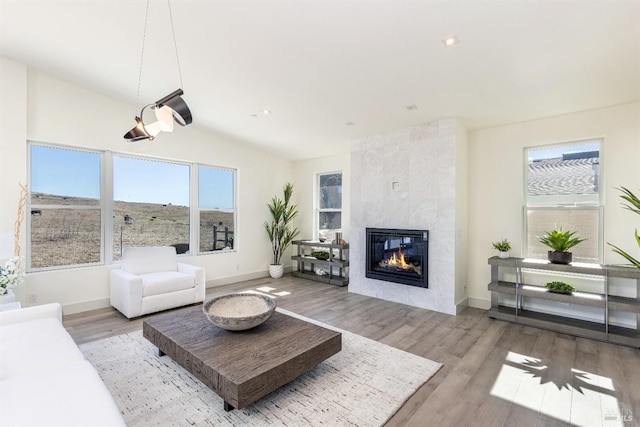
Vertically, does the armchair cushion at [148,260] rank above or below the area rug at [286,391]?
above

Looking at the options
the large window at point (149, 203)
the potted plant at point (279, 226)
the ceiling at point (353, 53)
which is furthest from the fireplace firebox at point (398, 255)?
the large window at point (149, 203)

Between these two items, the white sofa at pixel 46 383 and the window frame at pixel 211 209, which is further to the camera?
the window frame at pixel 211 209

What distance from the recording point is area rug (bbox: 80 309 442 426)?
198 cm

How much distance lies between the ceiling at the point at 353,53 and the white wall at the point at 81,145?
0.27 m

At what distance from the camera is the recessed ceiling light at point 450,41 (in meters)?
2.57

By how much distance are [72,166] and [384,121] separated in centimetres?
468

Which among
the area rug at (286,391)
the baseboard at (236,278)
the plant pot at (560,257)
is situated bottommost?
the area rug at (286,391)

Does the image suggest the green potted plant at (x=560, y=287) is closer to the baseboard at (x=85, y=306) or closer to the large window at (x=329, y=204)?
the large window at (x=329, y=204)

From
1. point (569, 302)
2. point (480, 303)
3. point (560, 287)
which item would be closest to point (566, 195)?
point (560, 287)

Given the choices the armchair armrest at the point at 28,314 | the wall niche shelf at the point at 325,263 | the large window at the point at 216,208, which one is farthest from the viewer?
the wall niche shelf at the point at 325,263

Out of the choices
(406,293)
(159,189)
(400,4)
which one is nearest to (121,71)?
(159,189)

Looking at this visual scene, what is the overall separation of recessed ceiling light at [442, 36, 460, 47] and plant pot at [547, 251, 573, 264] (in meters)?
2.82

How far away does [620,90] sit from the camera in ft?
10.4

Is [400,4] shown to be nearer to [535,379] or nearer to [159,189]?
[535,379]
